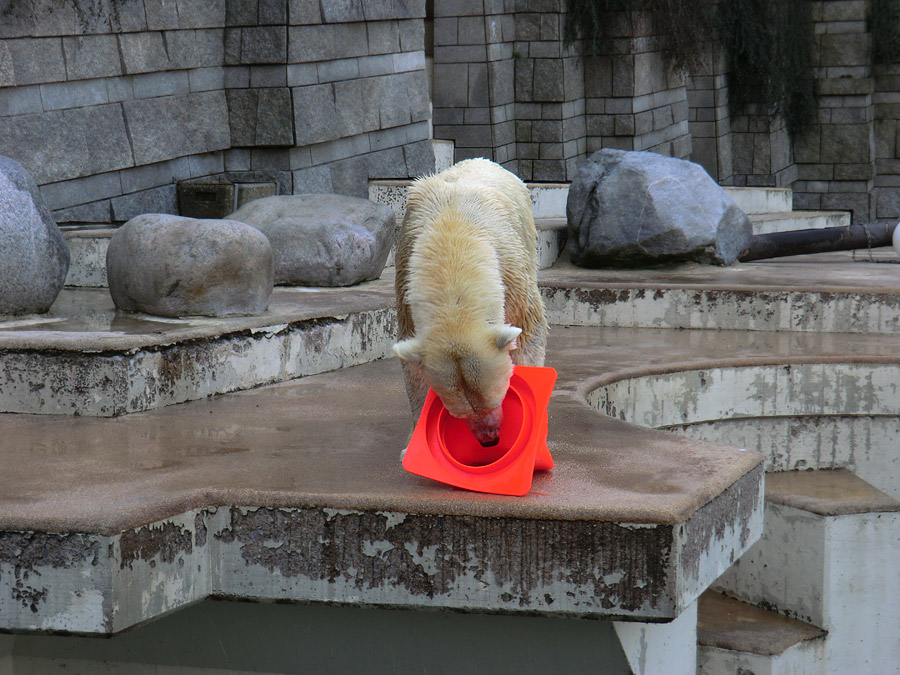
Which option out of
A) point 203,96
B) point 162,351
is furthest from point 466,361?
point 203,96

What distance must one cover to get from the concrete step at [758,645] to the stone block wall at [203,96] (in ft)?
15.9

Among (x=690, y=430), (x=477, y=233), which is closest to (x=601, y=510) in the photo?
(x=477, y=233)

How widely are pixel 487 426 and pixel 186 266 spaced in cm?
236

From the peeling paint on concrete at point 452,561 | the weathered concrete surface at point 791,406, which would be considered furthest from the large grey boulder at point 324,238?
the peeling paint on concrete at point 452,561

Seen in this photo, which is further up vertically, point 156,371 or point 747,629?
point 156,371

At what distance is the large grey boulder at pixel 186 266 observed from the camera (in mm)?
4785

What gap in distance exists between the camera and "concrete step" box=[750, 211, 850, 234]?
36.6ft

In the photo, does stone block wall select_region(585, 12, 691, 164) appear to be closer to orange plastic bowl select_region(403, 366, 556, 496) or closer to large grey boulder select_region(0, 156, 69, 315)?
large grey boulder select_region(0, 156, 69, 315)

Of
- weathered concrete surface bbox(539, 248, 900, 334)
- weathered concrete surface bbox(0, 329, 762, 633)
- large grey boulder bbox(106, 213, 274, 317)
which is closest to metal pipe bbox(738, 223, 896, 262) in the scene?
weathered concrete surface bbox(539, 248, 900, 334)

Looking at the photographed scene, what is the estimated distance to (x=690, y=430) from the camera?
544 centimetres

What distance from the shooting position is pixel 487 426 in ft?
9.48

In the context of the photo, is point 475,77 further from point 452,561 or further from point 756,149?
point 452,561

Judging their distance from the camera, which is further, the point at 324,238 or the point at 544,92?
the point at 544,92

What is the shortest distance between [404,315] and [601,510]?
0.92 meters
